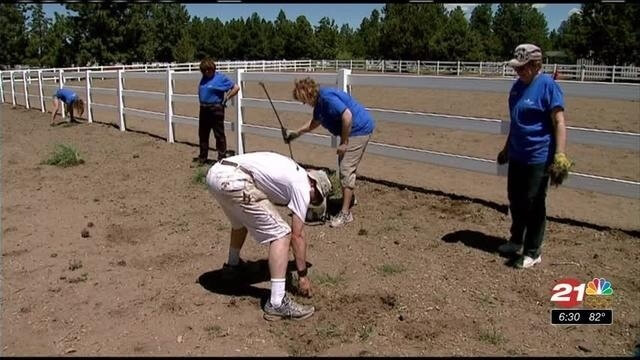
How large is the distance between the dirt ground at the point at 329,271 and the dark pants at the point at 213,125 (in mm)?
647

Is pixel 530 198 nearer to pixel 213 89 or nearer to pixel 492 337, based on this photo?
pixel 492 337

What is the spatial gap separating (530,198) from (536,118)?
61cm

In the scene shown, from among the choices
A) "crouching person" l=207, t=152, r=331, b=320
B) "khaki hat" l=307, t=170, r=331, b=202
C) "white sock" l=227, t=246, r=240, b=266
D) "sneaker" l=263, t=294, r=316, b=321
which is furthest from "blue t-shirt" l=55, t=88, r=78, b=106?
"sneaker" l=263, t=294, r=316, b=321

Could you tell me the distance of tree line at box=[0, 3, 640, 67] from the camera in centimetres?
4122

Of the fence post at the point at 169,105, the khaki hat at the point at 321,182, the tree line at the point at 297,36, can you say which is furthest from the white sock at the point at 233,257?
the tree line at the point at 297,36

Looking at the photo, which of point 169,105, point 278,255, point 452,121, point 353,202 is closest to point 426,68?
point 169,105

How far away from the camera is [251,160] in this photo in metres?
3.71

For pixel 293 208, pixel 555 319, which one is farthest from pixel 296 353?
pixel 555 319

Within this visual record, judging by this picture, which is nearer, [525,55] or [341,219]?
[525,55]

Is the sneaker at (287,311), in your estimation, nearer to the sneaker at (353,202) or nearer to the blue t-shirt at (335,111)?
the blue t-shirt at (335,111)

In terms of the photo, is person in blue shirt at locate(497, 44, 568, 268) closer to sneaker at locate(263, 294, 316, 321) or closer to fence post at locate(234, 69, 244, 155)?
sneaker at locate(263, 294, 316, 321)

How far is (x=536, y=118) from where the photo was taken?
4156 millimetres

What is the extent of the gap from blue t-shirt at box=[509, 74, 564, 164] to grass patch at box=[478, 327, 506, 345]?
1.38 metres

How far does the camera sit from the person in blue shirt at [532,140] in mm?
4082
